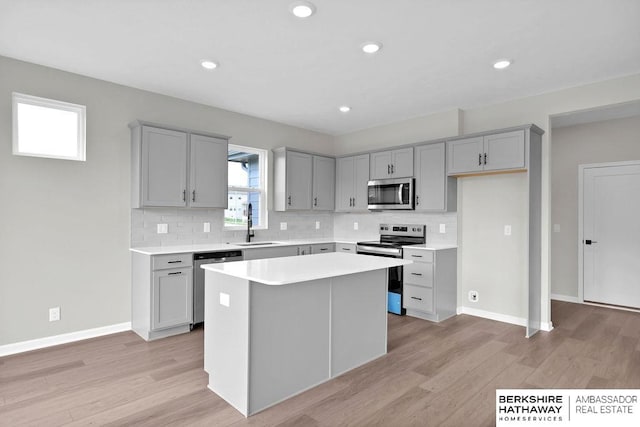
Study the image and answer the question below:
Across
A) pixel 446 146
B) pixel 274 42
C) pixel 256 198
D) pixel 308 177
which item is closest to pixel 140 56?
pixel 274 42

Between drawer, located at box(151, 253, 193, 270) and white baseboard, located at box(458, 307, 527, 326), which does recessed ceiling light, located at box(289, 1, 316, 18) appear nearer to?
drawer, located at box(151, 253, 193, 270)

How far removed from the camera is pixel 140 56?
10.7ft

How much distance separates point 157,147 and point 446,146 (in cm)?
343

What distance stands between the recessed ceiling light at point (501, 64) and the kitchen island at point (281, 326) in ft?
7.13

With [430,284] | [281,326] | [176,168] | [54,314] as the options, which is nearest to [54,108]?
[176,168]

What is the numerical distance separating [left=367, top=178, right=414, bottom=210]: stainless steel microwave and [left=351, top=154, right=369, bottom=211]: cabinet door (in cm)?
13

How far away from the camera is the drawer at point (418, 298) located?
4.40 meters

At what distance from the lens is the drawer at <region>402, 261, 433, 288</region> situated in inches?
174

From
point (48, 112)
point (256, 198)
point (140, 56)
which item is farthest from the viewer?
point (256, 198)

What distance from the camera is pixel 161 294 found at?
3.67 m

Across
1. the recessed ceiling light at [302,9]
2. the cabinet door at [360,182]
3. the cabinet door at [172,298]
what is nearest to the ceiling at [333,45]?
the recessed ceiling light at [302,9]

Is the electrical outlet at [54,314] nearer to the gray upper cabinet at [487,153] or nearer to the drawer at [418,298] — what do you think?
the drawer at [418,298]

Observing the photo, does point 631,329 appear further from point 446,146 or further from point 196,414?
point 196,414

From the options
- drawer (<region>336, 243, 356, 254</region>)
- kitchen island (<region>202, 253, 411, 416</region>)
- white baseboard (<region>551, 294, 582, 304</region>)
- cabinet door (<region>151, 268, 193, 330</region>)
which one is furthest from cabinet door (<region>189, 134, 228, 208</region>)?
white baseboard (<region>551, 294, 582, 304</region>)
